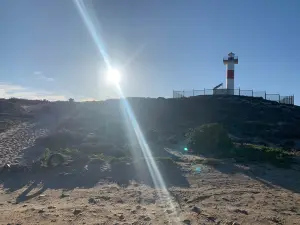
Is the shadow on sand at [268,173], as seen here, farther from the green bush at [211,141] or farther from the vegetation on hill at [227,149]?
the green bush at [211,141]

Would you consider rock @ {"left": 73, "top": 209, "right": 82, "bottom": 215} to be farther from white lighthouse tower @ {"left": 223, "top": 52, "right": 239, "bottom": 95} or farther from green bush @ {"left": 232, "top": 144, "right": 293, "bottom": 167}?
white lighthouse tower @ {"left": 223, "top": 52, "right": 239, "bottom": 95}

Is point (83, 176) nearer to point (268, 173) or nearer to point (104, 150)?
point (104, 150)

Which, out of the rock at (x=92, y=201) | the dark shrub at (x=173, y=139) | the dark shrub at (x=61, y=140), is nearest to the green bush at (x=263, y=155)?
the dark shrub at (x=173, y=139)

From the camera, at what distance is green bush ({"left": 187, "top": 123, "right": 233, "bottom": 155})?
17.1 meters

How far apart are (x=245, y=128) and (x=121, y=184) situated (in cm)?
1920

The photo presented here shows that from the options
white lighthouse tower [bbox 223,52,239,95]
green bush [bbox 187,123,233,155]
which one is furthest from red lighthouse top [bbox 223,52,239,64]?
green bush [bbox 187,123,233,155]

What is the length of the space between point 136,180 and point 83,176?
83.7 inches

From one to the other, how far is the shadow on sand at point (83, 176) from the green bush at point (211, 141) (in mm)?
4571

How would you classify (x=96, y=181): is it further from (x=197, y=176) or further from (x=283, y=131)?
(x=283, y=131)

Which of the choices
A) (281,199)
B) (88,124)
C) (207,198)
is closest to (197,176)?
(207,198)

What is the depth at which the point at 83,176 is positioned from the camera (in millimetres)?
12359

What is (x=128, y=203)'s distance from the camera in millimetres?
9188

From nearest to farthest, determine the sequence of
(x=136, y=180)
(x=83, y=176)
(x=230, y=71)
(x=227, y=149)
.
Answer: (x=136, y=180) → (x=83, y=176) → (x=227, y=149) → (x=230, y=71)

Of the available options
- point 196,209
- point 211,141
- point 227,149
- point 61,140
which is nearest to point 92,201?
point 196,209
